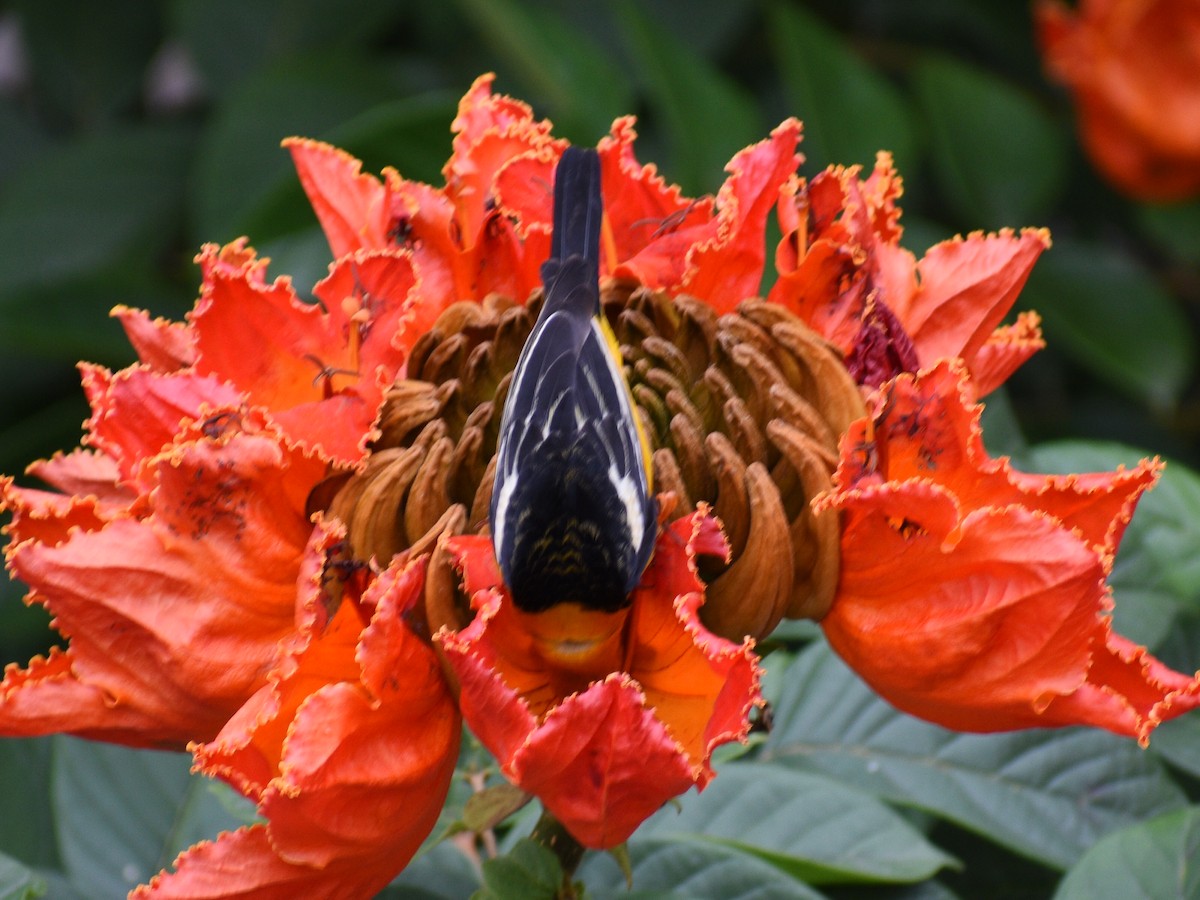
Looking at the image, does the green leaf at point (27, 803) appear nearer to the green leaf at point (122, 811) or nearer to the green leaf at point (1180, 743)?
the green leaf at point (122, 811)

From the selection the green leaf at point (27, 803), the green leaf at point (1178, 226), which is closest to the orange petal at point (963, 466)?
the green leaf at point (27, 803)

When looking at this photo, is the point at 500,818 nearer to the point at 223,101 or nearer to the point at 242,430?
the point at 242,430

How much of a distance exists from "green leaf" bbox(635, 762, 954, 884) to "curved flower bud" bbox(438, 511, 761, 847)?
276mm

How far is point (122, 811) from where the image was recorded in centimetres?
99

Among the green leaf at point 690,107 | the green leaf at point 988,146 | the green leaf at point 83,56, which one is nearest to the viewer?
the green leaf at point 690,107

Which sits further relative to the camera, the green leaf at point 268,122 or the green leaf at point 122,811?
the green leaf at point 268,122

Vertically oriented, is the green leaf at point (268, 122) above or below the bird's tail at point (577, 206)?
above

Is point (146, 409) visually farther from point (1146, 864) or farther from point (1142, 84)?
point (1142, 84)

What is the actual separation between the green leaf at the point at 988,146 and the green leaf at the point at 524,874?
135cm

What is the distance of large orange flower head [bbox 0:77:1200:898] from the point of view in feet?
1.90

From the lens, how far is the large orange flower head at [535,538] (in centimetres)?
58

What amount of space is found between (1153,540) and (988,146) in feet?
2.85

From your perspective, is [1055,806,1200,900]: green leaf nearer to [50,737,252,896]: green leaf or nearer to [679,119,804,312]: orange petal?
[679,119,804,312]: orange petal

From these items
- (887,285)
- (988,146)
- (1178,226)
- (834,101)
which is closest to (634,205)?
(887,285)
